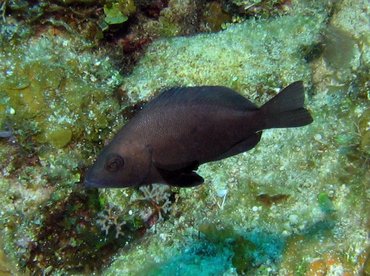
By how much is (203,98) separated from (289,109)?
0.57 m

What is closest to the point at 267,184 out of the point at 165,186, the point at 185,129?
the point at 165,186

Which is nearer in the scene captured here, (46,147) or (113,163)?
(113,163)

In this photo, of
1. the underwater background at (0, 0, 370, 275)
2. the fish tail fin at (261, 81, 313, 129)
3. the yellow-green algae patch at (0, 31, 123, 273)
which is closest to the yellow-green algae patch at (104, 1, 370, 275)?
the underwater background at (0, 0, 370, 275)

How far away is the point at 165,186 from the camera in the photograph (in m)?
4.63

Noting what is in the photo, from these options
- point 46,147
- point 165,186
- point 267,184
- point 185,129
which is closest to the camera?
point 185,129

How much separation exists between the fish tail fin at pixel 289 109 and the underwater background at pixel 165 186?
2179mm

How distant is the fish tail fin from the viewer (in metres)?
2.31

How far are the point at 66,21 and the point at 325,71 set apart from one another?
3939 millimetres

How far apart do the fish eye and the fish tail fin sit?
3.22 ft

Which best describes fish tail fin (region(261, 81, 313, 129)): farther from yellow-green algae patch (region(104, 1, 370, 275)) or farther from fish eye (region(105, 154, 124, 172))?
yellow-green algae patch (region(104, 1, 370, 275))

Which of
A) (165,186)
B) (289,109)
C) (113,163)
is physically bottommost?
(165,186)

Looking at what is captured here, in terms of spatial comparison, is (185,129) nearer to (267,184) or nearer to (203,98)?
(203,98)

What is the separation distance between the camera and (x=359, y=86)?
485 centimetres

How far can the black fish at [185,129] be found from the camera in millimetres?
2289
